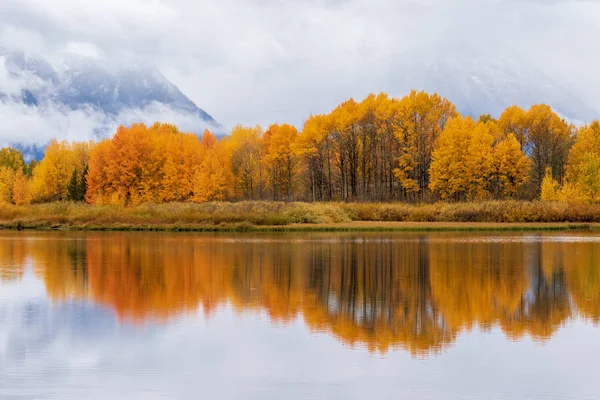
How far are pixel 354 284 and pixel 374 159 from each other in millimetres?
57666

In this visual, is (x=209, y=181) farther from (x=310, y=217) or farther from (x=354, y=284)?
(x=354, y=284)

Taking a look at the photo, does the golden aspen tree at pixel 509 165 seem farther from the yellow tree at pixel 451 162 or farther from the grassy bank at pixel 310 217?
the grassy bank at pixel 310 217

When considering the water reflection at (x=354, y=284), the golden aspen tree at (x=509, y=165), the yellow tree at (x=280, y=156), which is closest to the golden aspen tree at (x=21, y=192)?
the yellow tree at (x=280, y=156)

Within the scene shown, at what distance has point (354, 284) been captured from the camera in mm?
19594

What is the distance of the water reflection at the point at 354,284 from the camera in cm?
1415

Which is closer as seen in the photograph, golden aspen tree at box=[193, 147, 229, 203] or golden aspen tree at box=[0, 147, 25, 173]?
golden aspen tree at box=[193, 147, 229, 203]

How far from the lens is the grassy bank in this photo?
51438 millimetres

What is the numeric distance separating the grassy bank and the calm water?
26.0 meters

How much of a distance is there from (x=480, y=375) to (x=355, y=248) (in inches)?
880

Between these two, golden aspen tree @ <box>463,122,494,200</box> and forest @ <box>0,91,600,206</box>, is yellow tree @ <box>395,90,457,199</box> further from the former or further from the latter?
golden aspen tree @ <box>463,122,494,200</box>

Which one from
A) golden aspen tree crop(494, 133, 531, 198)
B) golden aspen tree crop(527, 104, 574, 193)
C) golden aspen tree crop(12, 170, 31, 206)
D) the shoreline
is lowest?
the shoreline

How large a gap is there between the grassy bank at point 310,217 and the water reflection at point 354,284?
17.7 metres

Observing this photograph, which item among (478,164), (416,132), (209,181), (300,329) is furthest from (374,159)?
(300,329)

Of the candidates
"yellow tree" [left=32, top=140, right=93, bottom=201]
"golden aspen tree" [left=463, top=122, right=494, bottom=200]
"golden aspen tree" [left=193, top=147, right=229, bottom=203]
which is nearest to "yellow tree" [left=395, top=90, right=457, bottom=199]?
"golden aspen tree" [left=463, top=122, right=494, bottom=200]
